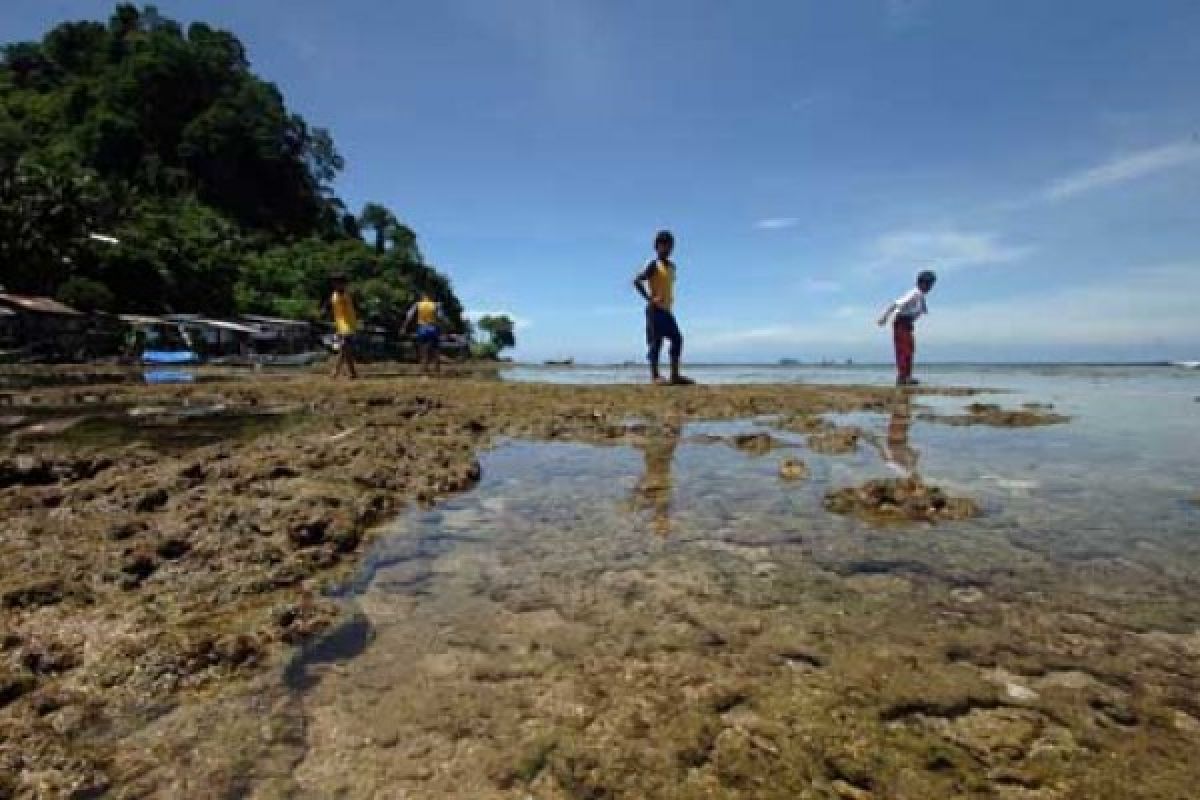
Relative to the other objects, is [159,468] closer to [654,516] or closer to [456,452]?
[456,452]

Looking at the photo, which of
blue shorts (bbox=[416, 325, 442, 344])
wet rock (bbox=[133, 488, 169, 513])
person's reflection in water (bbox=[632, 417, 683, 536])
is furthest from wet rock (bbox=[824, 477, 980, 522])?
blue shorts (bbox=[416, 325, 442, 344])

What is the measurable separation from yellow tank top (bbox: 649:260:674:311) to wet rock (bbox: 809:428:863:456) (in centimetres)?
539

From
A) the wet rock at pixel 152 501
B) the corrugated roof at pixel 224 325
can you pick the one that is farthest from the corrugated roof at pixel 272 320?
the wet rock at pixel 152 501

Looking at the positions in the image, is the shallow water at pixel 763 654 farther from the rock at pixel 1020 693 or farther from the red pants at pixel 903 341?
the red pants at pixel 903 341

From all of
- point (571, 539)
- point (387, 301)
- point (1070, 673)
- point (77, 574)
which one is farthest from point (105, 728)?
point (387, 301)

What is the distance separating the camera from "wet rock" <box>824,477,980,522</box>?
341 centimetres

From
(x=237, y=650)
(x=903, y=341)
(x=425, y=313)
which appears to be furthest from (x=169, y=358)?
(x=237, y=650)

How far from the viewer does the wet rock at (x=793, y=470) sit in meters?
4.36

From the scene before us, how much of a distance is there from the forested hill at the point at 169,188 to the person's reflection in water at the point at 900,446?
4728 cm

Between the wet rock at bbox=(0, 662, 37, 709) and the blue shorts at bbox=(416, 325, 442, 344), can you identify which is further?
the blue shorts at bbox=(416, 325, 442, 344)

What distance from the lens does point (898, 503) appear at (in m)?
3.56

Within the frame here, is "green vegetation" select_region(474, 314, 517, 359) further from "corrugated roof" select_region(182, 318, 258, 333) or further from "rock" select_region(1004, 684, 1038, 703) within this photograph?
"rock" select_region(1004, 684, 1038, 703)

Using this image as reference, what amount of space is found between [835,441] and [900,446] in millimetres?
532

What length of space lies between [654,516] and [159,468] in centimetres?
304
